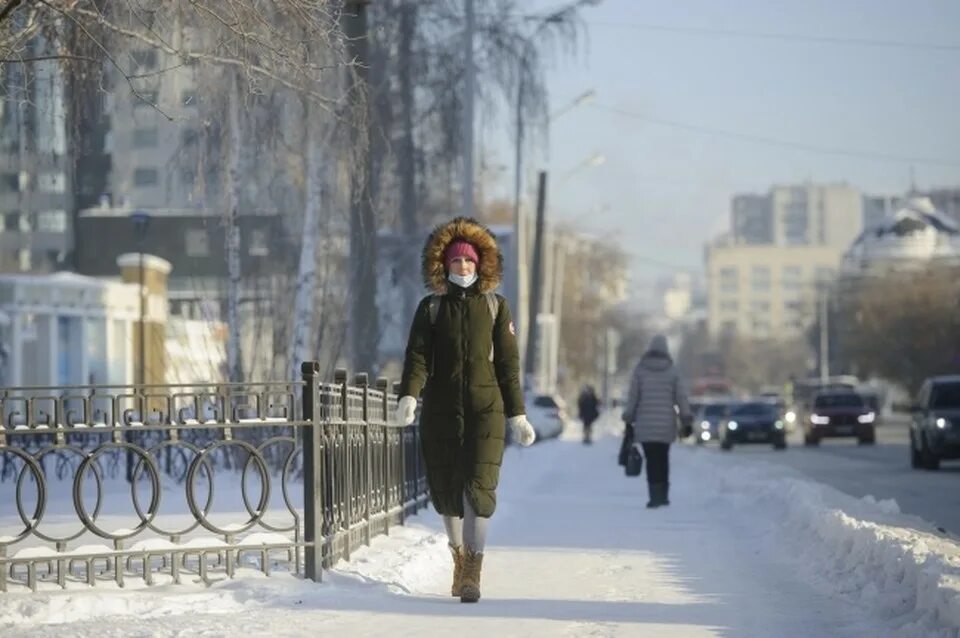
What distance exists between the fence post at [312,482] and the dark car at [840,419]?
49.0 metres

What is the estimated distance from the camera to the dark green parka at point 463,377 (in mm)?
11914

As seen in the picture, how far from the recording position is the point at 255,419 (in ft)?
41.9

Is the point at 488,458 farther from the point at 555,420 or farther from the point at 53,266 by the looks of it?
the point at 53,266

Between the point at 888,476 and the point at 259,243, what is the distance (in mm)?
11611

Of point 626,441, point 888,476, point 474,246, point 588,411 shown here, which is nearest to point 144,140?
point 588,411

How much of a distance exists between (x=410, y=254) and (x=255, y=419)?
82.6 ft

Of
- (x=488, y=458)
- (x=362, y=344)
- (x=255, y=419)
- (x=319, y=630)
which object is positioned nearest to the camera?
(x=319, y=630)

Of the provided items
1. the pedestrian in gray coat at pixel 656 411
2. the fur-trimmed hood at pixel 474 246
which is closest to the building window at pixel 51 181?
the pedestrian in gray coat at pixel 656 411

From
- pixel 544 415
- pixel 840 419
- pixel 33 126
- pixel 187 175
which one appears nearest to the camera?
pixel 33 126

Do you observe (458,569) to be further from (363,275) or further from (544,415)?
(544,415)

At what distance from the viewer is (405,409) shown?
12.0 meters

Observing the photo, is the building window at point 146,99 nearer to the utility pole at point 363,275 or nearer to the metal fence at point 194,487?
the metal fence at point 194,487

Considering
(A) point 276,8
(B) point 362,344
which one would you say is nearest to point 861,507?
(A) point 276,8

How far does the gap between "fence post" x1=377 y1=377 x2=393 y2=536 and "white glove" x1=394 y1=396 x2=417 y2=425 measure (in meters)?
4.29
